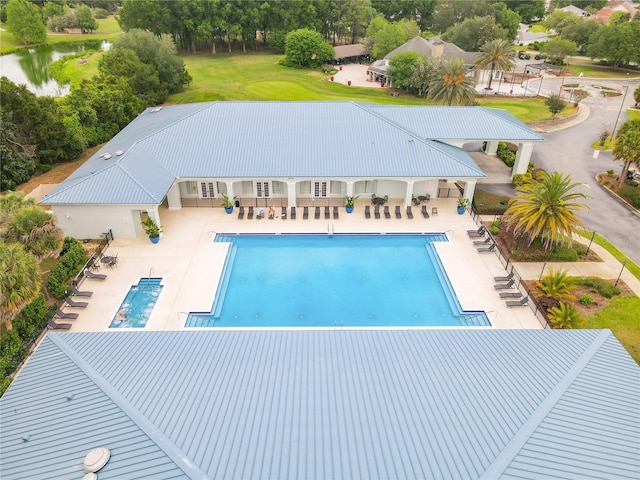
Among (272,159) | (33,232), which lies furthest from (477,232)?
(33,232)

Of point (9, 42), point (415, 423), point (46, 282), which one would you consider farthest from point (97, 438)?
point (9, 42)

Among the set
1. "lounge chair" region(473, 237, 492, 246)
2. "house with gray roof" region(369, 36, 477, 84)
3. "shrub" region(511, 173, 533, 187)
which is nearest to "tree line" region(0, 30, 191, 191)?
"house with gray roof" region(369, 36, 477, 84)

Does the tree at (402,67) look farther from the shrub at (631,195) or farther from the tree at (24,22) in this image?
the tree at (24,22)

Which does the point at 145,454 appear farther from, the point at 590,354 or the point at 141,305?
the point at 590,354

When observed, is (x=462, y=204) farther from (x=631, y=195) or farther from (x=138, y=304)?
(x=138, y=304)

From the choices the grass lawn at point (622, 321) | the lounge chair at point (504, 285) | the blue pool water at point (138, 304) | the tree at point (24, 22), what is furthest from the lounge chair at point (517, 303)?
the tree at point (24, 22)

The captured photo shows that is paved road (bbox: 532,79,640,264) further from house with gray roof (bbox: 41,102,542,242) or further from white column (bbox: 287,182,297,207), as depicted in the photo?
white column (bbox: 287,182,297,207)
